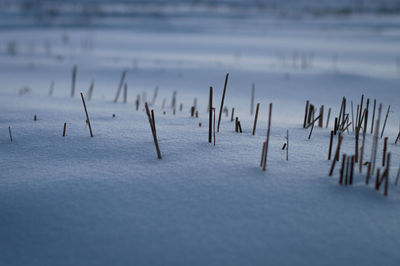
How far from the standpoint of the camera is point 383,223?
1.26 meters

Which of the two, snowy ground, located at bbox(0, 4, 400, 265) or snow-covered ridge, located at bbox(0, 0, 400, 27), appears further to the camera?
snow-covered ridge, located at bbox(0, 0, 400, 27)

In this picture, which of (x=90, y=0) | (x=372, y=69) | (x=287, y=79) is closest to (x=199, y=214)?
(x=287, y=79)

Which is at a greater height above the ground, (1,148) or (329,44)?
(329,44)

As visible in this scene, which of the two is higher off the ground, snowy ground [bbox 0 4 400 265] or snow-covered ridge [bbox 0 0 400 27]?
snow-covered ridge [bbox 0 0 400 27]

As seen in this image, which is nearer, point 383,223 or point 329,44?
point 383,223

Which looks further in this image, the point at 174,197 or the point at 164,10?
the point at 164,10

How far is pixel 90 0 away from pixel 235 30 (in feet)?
46.4

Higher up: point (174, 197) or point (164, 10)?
point (164, 10)

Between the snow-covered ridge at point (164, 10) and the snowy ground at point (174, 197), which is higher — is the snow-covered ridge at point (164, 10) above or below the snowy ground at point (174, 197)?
above

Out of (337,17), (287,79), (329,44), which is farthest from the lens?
(337,17)

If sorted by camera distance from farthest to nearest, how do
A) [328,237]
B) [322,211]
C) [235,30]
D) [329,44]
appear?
1. [235,30]
2. [329,44]
3. [322,211]
4. [328,237]

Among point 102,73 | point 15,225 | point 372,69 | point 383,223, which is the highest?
point 372,69

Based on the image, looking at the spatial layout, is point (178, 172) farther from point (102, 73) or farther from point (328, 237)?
point (102, 73)

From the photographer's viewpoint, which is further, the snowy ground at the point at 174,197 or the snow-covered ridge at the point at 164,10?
the snow-covered ridge at the point at 164,10
